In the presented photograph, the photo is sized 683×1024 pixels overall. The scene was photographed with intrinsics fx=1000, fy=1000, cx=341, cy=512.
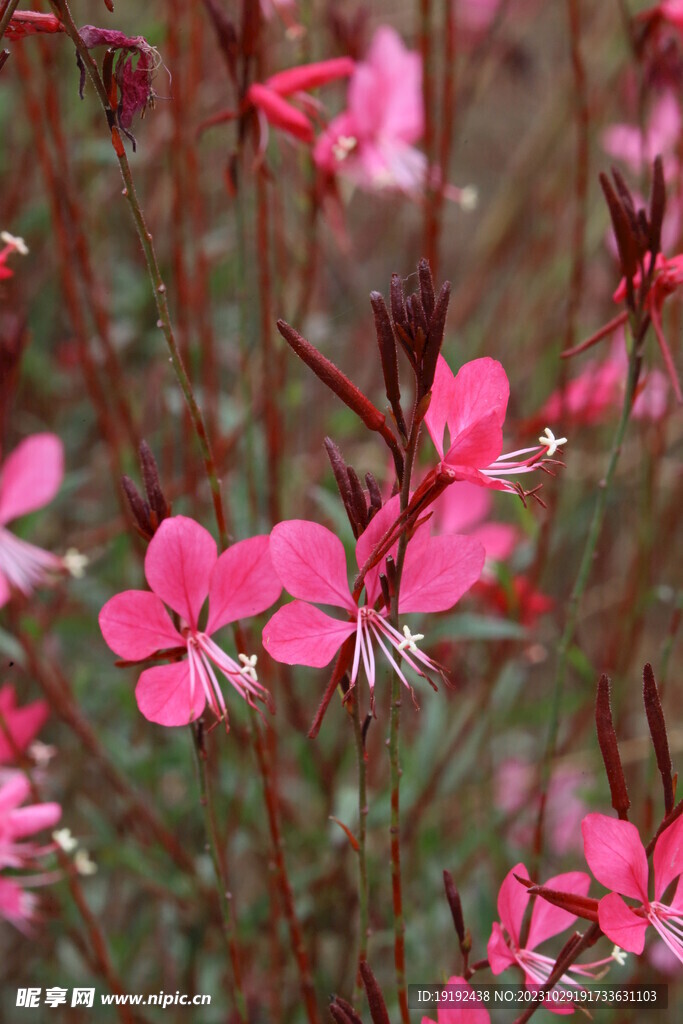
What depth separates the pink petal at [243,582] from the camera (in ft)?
1.22

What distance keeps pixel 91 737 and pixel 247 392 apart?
0.31 meters

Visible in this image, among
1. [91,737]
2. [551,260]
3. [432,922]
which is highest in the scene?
[551,260]

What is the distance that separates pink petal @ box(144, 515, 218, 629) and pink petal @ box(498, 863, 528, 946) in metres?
0.15

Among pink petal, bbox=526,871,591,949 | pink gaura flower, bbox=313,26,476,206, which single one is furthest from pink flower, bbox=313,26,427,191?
pink petal, bbox=526,871,591,949

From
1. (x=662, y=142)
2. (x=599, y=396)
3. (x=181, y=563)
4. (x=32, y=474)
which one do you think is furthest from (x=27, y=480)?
(x=662, y=142)

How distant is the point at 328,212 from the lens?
2.55ft

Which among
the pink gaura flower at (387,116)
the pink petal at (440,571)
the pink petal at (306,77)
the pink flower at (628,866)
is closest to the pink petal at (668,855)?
the pink flower at (628,866)

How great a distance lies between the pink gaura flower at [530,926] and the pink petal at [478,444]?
142mm

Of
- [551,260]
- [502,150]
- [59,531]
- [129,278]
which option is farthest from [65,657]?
[502,150]

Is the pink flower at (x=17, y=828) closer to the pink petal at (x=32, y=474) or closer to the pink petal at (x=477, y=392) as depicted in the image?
the pink petal at (x=32, y=474)

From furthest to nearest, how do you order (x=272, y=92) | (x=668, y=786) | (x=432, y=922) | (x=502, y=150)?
(x=502, y=150)
(x=432, y=922)
(x=272, y=92)
(x=668, y=786)

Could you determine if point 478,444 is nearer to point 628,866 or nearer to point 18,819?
point 628,866

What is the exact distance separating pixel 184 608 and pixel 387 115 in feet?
1.97

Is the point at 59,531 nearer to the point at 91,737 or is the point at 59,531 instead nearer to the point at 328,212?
the point at 91,737
